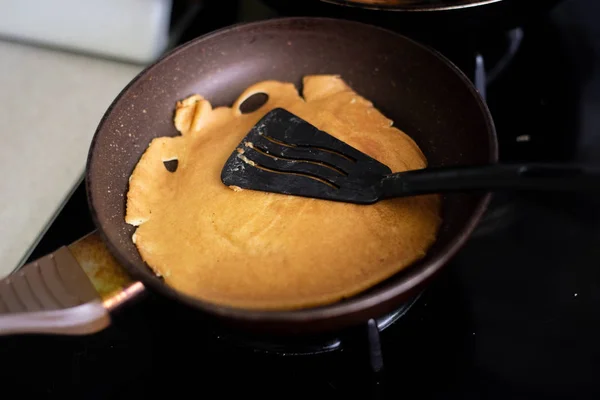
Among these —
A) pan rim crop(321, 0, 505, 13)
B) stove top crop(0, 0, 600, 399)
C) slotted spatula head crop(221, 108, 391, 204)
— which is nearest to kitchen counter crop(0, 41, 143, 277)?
stove top crop(0, 0, 600, 399)

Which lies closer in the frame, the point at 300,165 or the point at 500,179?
the point at 500,179

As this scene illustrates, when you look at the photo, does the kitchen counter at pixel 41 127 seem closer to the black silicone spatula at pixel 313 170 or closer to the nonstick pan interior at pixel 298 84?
the nonstick pan interior at pixel 298 84

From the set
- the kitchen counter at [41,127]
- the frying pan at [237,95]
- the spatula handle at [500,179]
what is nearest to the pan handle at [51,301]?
the frying pan at [237,95]

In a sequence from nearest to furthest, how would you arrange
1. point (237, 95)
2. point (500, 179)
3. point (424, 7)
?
point (500, 179) < point (424, 7) < point (237, 95)

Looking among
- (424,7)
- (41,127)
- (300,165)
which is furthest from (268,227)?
(41,127)

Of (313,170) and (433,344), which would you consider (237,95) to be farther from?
(433,344)
